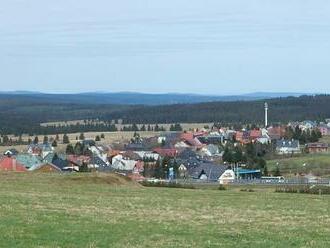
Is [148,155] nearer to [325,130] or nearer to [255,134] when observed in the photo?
[255,134]

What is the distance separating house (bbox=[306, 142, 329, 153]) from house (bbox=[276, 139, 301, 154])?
181cm

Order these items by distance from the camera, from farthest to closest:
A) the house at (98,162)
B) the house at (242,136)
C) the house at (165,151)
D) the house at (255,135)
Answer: the house at (242,136) < the house at (255,135) < the house at (165,151) < the house at (98,162)

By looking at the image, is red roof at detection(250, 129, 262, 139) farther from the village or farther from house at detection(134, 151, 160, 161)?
house at detection(134, 151, 160, 161)

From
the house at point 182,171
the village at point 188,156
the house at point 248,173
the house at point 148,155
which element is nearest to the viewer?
the village at point 188,156

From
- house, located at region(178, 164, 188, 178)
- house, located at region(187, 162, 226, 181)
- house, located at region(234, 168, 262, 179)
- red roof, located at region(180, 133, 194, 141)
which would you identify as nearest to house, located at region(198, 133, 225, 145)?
red roof, located at region(180, 133, 194, 141)

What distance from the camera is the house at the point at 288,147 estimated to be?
122m

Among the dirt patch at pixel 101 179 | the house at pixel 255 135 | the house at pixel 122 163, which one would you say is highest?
the dirt patch at pixel 101 179

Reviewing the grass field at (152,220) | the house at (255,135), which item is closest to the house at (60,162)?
the house at (255,135)

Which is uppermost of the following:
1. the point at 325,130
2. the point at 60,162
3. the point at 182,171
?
the point at 60,162

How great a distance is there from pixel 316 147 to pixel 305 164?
949 inches

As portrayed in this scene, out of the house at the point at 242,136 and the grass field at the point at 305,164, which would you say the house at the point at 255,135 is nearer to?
the house at the point at 242,136

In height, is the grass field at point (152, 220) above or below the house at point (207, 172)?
above

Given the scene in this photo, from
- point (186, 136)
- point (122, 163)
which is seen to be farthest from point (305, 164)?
point (186, 136)

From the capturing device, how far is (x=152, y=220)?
19375 millimetres
